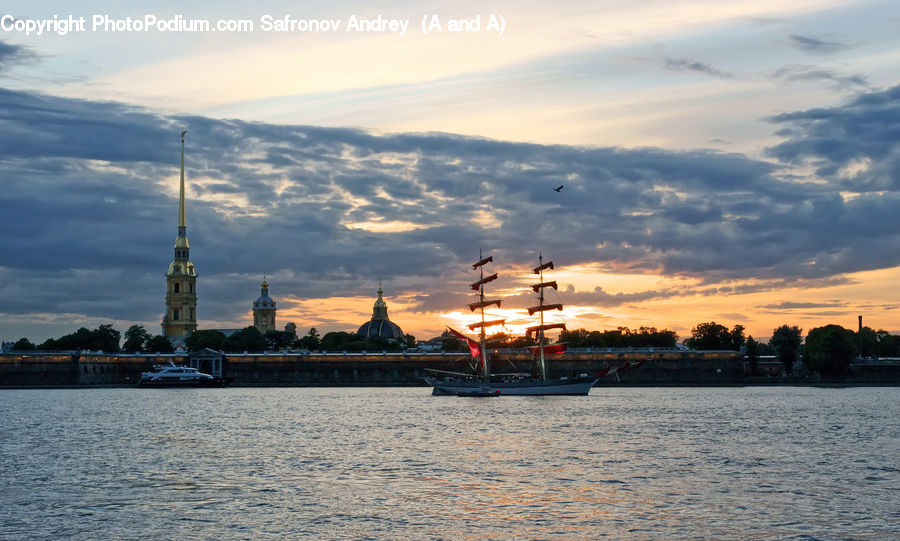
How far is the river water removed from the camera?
34.2m

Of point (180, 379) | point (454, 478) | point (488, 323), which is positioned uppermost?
point (488, 323)

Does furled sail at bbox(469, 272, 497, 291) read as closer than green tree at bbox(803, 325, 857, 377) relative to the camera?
Yes

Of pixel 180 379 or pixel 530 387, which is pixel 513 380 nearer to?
pixel 530 387

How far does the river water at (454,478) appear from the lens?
3425cm

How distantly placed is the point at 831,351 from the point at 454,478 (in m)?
151

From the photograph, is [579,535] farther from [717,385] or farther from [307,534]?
[717,385]

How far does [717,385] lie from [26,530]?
16723 cm

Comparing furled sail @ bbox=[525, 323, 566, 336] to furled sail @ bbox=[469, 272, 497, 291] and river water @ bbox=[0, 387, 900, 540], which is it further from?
river water @ bbox=[0, 387, 900, 540]

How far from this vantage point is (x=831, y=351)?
182625 millimetres

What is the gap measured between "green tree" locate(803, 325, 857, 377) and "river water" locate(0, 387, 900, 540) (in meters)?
101

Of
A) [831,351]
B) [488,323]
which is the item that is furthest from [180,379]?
[831,351]

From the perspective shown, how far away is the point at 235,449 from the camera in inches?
2363

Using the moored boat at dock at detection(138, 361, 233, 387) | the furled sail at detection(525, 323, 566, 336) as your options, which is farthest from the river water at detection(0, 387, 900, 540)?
the moored boat at dock at detection(138, 361, 233, 387)

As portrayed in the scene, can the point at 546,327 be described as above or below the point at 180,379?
above
